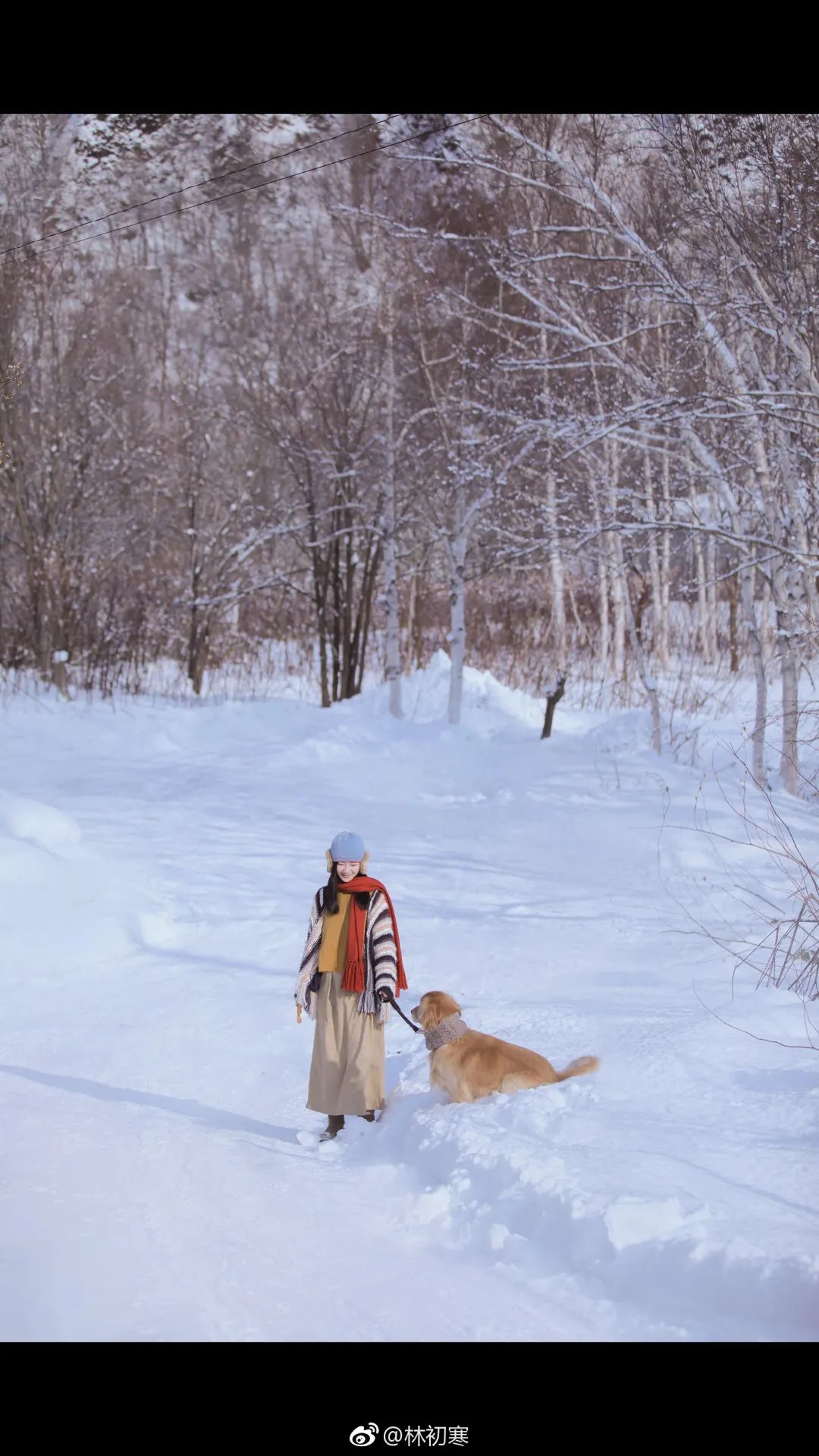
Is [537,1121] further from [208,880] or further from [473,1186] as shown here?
[208,880]

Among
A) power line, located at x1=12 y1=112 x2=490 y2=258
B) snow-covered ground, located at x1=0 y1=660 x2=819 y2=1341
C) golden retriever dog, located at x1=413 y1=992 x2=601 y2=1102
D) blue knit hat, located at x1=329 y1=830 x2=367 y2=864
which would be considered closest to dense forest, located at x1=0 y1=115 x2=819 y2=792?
power line, located at x1=12 y1=112 x2=490 y2=258

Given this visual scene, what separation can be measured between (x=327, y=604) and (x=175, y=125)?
90.4 ft

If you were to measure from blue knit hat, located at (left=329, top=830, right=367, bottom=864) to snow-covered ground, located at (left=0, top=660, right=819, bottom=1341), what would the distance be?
3.72 feet

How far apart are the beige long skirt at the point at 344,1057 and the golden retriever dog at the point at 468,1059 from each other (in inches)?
10.6

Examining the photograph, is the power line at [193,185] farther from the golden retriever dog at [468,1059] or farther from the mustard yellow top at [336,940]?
the golden retriever dog at [468,1059]

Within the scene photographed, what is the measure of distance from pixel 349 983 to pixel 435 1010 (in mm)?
395

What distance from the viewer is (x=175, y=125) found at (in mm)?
38812


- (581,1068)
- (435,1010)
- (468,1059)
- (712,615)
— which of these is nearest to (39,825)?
(435,1010)

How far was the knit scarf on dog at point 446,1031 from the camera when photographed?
481 cm

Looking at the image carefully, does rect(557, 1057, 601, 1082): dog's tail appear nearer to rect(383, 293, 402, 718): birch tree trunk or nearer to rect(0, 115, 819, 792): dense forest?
rect(0, 115, 819, 792): dense forest

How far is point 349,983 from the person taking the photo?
4949mm

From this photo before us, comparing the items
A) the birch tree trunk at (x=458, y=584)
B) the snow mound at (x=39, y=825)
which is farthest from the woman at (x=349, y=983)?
the birch tree trunk at (x=458, y=584)

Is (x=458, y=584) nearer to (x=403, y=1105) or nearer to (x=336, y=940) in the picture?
(x=336, y=940)

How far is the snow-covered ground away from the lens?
3365 mm
